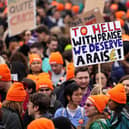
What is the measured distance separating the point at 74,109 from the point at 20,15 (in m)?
6.58

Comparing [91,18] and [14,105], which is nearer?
[14,105]

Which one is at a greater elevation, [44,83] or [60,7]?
[60,7]

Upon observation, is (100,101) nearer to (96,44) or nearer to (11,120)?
(11,120)

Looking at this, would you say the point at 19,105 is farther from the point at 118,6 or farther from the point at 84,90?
the point at 118,6

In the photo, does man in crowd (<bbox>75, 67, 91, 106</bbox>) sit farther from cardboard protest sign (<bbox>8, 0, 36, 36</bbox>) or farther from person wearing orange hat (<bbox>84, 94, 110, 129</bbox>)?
cardboard protest sign (<bbox>8, 0, 36, 36</bbox>)

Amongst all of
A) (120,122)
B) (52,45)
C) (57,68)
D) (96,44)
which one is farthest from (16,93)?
(52,45)

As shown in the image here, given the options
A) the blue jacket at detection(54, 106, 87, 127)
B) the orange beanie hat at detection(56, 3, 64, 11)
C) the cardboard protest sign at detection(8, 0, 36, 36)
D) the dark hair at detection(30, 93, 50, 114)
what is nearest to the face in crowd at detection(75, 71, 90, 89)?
the blue jacket at detection(54, 106, 87, 127)

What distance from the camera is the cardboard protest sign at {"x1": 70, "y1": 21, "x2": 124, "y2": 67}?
10.6 metres

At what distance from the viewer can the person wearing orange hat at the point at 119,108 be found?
8383mm

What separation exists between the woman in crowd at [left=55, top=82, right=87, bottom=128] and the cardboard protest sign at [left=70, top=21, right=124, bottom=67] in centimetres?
84

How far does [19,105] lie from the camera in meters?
8.91

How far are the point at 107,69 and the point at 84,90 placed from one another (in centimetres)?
134

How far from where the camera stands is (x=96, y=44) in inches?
420

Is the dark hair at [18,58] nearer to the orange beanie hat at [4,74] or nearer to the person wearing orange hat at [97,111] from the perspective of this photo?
the orange beanie hat at [4,74]
